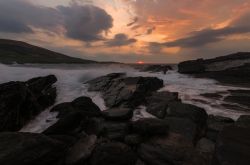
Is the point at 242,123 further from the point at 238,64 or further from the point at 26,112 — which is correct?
the point at 238,64

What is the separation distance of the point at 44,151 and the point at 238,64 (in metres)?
18.7

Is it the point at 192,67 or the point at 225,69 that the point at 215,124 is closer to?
the point at 225,69

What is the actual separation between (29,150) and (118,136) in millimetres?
2660

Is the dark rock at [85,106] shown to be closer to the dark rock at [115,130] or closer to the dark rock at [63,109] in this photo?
the dark rock at [63,109]

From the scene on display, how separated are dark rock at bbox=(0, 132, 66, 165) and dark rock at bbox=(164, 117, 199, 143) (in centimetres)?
373

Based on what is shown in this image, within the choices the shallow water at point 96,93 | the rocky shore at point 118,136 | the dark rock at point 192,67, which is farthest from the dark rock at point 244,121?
the dark rock at point 192,67

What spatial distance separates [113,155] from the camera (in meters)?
5.25

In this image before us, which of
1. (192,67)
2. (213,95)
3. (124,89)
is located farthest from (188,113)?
(192,67)

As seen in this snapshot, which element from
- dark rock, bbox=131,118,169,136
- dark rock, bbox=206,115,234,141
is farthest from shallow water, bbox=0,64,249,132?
dark rock, bbox=131,118,169,136

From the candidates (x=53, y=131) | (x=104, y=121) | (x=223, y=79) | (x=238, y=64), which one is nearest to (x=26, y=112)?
(x=53, y=131)

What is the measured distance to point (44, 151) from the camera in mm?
4844

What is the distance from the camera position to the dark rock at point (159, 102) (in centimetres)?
920

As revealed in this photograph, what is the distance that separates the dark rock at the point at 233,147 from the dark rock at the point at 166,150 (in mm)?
1171

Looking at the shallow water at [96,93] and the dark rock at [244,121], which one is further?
the shallow water at [96,93]
